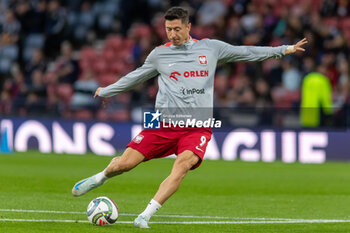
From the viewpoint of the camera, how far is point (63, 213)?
10188 mm

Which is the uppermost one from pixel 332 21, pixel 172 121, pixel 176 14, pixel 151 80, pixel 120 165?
pixel 332 21

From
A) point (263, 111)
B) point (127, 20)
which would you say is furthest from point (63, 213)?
point (127, 20)

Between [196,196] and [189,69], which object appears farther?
[196,196]

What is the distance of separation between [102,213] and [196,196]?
3877 mm

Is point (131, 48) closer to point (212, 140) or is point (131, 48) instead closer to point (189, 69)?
point (212, 140)

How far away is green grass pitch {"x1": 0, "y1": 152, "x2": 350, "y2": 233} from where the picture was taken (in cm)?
944

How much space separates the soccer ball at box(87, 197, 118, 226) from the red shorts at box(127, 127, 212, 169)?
2.41 feet

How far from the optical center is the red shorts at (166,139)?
30.5ft

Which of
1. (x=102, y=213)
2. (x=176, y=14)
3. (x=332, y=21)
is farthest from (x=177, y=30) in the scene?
(x=332, y=21)

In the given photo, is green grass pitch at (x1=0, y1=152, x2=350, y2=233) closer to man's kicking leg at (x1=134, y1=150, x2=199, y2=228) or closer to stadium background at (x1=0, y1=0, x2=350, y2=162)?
man's kicking leg at (x1=134, y1=150, x2=199, y2=228)

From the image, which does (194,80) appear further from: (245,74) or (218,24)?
(218,24)

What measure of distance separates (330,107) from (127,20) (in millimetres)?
9181

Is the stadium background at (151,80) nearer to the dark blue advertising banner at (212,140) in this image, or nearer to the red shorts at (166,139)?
the dark blue advertising banner at (212,140)

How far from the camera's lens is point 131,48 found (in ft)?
81.0
